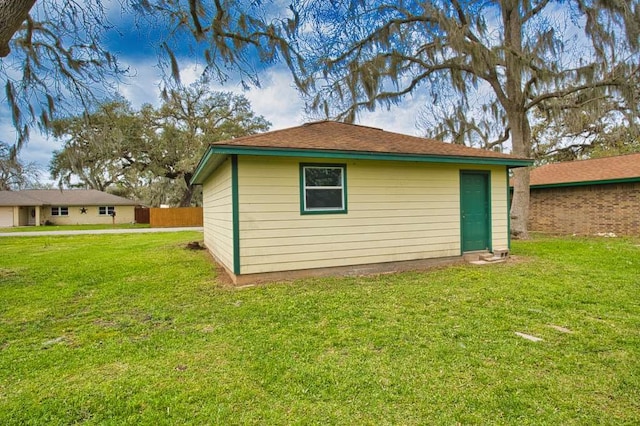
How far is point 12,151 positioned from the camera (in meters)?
7.00

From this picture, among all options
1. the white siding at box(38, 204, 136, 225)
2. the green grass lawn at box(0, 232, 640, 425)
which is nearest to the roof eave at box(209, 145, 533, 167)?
the green grass lawn at box(0, 232, 640, 425)

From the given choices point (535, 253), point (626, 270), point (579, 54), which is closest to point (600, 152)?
point (579, 54)

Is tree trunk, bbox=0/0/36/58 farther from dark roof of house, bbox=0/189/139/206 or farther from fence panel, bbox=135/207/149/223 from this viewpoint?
dark roof of house, bbox=0/189/139/206

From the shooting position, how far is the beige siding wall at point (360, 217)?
19.3 ft

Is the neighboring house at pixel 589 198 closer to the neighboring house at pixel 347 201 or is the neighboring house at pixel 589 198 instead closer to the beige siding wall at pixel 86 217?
the neighboring house at pixel 347 201

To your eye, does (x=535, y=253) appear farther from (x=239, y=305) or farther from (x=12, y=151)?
(x=12, y=151)

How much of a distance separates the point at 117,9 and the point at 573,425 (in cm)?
734

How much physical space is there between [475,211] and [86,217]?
104 feet

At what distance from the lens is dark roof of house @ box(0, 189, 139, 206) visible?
27.1 metres

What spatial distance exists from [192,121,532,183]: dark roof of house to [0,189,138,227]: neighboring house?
1038 inches

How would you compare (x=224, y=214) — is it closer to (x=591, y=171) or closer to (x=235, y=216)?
(x=235, y=216)

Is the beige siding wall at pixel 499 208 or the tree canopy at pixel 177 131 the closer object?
the beige siding wall at pixel 499 208

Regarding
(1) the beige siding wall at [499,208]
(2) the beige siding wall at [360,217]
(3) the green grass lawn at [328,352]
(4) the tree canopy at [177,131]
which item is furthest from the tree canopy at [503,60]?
(4) the tree canopy at [177,131]

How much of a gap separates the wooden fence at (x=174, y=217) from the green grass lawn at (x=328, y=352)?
58.2ft
